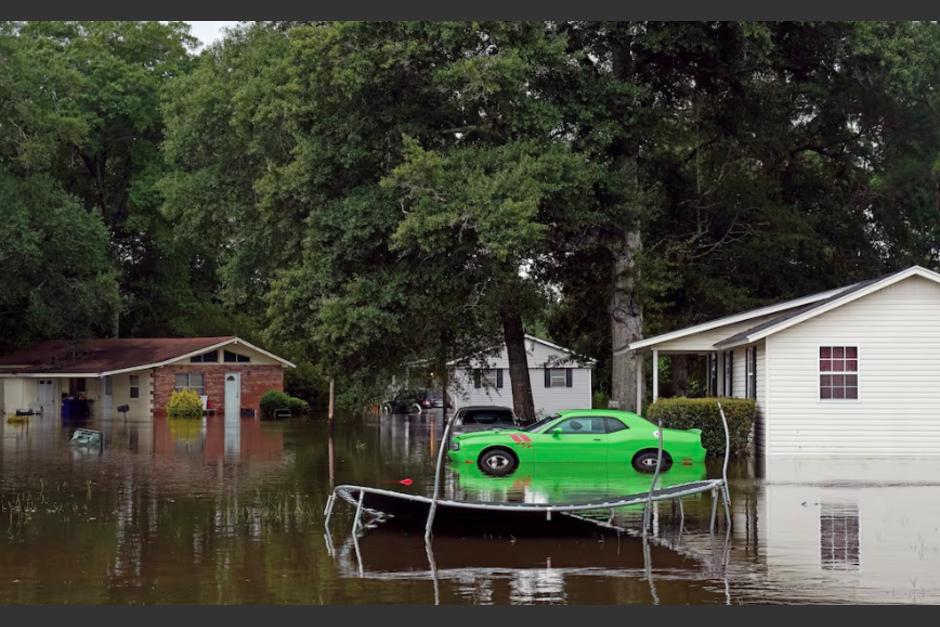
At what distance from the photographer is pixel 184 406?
61.0 metres

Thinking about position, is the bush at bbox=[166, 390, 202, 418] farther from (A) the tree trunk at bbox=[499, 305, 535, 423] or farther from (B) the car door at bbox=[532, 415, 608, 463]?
(B) the car door at bbox=[532, 415, 608, 463]

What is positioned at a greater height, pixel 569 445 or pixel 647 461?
pixel 569 445

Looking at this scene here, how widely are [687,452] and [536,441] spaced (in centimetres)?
292

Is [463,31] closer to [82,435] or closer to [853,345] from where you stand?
[853,345]

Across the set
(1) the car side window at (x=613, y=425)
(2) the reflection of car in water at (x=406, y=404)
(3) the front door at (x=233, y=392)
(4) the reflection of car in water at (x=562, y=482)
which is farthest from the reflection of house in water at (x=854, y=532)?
(2) the reflection of car in water at (x=406, y=404)

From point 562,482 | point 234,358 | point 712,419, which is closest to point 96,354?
point 234,358

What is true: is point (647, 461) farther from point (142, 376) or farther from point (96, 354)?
point (96, 354)

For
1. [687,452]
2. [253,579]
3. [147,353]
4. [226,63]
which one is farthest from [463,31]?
[147,353]

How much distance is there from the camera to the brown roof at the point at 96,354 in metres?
62.7

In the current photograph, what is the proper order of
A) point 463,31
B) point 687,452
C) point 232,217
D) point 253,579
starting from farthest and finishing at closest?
1. point 232,217
2. point 463,31
3. point 687,452
4. point 253,579

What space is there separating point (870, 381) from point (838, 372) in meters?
0.71

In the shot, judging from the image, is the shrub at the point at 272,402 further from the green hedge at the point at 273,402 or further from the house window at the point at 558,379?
the house window at the point at 558,379

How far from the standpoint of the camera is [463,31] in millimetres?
35500

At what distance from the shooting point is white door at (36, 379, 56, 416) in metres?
63.6
